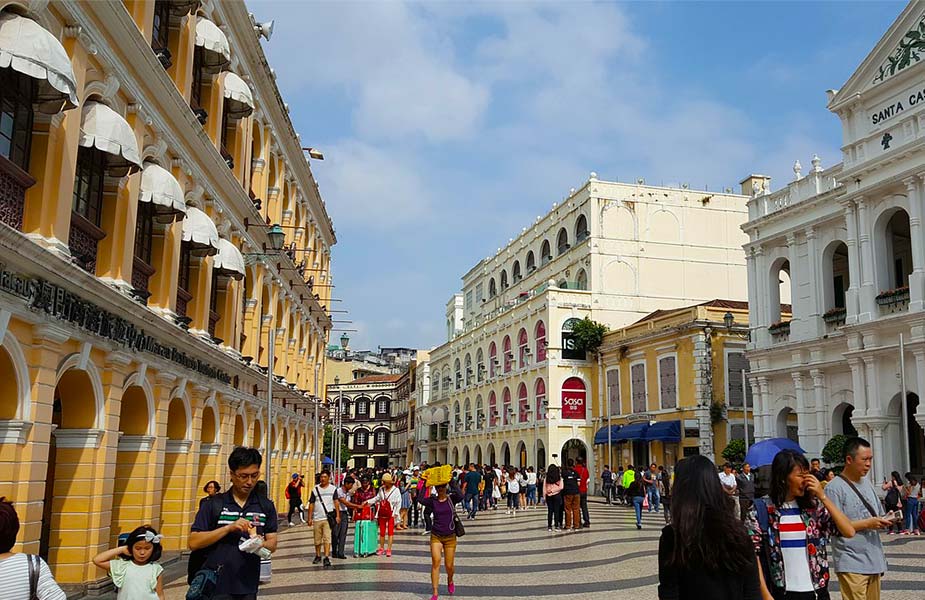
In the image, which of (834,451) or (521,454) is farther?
(521,454)

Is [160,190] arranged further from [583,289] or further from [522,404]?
[522,404]

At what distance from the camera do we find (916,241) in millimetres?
24922

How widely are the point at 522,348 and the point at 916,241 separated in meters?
28.4

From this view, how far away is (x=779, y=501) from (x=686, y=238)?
46.8 meters

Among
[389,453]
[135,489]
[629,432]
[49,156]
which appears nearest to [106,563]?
[49,156]

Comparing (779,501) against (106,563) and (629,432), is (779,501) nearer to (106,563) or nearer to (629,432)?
(106,563)

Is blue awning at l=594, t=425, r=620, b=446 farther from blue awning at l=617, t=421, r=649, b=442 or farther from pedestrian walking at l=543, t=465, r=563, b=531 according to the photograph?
pedestrian walking at l=543, t=465, r=563, b=531

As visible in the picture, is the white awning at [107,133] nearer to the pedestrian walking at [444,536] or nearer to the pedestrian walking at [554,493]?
A: the pedestrian walking at [444,536]

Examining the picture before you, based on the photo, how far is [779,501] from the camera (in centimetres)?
539

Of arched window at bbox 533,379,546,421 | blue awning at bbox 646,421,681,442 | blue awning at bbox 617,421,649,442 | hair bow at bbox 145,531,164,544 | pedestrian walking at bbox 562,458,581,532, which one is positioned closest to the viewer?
hair bow at bbox 145,531,164,544

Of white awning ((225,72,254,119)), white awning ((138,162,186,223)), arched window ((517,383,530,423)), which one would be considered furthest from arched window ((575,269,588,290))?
white awning ((138,162,186,223))

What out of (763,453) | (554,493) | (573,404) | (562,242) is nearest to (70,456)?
(763,453)

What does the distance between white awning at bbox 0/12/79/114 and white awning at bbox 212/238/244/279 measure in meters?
9.05

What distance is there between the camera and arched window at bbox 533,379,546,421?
154ft
